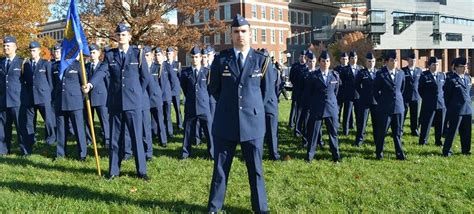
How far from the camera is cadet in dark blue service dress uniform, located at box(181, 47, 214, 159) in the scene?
8828 mm

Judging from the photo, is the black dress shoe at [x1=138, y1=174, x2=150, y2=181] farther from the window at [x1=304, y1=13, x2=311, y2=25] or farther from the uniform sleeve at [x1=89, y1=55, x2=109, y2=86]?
the window at [x1=304, y1=13, x2=311, y2=25]

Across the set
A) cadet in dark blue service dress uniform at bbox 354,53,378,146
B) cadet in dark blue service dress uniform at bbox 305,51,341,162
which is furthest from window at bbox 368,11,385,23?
cadet in dark blue service dress uniform at bbox 305,51,341,162

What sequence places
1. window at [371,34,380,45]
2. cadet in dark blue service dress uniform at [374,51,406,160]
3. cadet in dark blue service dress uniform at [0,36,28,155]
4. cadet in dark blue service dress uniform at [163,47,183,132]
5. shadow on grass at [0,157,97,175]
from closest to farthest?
shadow on grass at [0,157,97,175] < cadet in dark blue service dress uniform at [374,51,406,160] < cadet in dark blue service dress uniform at [0,36,28,155] < cadet in dark blue service dress uniform at [163,47,183,132] < window at [371,34,380,45]

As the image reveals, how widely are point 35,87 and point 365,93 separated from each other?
6824 mm

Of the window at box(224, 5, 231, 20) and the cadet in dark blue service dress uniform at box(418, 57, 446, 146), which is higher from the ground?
the window at box(224, 5, 231, 20)

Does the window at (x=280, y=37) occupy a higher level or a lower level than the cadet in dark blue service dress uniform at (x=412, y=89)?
higher

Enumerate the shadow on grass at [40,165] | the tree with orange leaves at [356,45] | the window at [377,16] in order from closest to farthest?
1. the shadow on grass at [40,165]
2. the tree with orange leaves at [356,45]
3. the window at [377,16]

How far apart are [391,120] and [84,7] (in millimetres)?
18709

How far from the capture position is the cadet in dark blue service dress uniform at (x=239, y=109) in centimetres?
523

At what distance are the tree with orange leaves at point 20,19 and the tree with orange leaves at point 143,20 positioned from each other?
242 centimetres

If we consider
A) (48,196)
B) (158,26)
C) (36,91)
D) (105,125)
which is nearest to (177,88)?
(105,125)

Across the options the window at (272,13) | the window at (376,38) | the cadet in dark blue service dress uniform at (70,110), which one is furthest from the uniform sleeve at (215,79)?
the window at (272,13)

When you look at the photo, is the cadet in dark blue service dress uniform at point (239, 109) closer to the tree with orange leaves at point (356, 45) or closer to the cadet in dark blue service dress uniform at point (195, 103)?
the cadet in dark blue service dress uniform at point (195, 103)

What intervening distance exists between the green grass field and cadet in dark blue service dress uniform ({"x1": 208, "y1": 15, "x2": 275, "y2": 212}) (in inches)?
19.3
